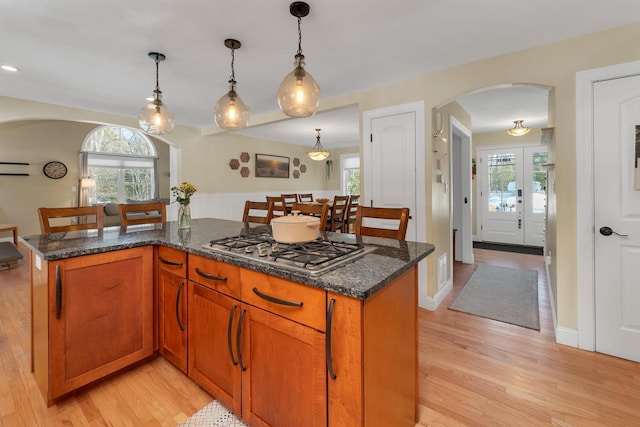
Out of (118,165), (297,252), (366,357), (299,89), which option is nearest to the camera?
(366,357)


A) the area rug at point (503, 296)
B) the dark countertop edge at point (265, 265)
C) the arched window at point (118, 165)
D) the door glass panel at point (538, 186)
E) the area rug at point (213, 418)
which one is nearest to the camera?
the dark countertop edge at point (265, 265)

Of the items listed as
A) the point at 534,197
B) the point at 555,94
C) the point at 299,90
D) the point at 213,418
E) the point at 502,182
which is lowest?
the point at 213,418

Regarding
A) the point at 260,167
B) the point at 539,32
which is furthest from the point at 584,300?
the point at 260,167

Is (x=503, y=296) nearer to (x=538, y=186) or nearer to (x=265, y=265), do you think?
(x=265, y=265)

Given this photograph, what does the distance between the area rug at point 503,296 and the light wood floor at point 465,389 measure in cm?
34

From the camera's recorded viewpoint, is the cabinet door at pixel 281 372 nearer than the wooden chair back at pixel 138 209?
Yes

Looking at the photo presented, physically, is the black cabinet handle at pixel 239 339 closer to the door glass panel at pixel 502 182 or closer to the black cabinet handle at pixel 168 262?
the black cabinet handle at pixel 168 262

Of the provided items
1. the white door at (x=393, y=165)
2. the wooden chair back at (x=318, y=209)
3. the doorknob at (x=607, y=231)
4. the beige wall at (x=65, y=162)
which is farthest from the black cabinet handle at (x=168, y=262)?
the beige wall at (x=65, y=162)

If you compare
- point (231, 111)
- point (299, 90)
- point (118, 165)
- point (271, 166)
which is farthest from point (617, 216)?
point (118, 165)

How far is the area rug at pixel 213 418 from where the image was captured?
60.2 inches

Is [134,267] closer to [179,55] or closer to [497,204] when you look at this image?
[179,55]

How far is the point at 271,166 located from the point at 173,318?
19.2 feet

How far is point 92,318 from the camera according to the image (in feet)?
5.56

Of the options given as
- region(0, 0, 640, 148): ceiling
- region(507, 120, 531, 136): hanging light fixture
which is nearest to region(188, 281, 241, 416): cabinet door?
region(0, 0, 640, 148): ceiling
